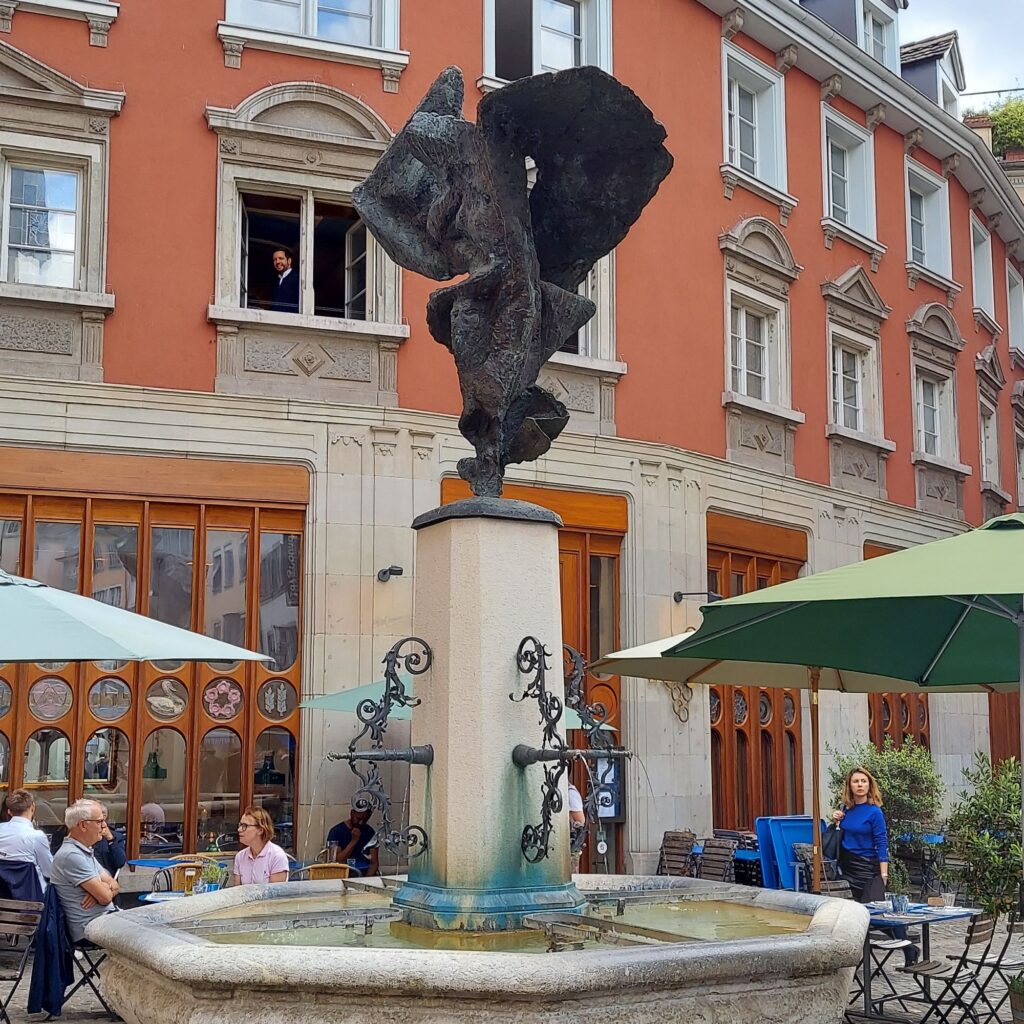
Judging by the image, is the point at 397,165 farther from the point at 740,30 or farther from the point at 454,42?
the point at 740,30

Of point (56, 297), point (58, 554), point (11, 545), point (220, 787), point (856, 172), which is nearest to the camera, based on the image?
point (11, 545)

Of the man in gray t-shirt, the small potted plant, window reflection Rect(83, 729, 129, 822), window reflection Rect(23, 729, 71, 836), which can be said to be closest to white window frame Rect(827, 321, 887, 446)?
window reflection Rect(83, 729, 129, 822)

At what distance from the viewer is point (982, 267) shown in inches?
993

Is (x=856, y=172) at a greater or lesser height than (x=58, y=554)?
greater

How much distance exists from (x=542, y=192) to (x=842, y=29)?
16.4 m

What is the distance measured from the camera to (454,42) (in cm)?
1542

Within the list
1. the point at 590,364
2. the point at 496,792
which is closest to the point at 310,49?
the point at 590,364

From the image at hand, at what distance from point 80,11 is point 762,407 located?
9.20m

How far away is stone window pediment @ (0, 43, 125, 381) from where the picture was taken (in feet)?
43.1

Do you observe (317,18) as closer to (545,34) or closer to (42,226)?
(545,34)

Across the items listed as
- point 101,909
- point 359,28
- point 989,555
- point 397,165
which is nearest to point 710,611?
point 989,555

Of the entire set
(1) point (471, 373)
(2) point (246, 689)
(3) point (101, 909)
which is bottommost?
(3) point (101, 909)

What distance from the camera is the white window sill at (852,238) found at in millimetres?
19859

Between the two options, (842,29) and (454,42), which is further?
(842,29)
